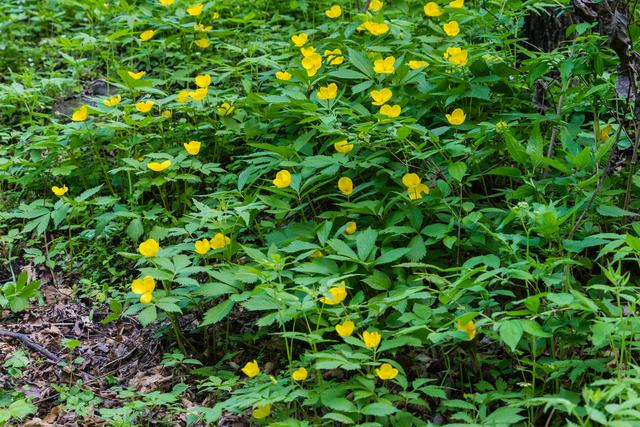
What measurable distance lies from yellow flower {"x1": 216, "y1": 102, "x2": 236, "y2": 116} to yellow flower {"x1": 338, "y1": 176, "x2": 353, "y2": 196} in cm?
97

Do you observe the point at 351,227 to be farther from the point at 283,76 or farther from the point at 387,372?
the point at 283,76

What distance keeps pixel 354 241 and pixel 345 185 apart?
252 millimetres

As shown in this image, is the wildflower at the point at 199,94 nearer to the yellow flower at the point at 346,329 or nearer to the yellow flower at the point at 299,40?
the yellow flower at the point at 299,40

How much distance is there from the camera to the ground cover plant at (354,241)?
92.5 inches

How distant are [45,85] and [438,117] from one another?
253 centimetres

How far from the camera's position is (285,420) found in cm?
237

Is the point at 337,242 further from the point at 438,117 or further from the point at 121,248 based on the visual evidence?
the point at 121,248

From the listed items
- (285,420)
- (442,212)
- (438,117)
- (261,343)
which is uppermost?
(438,117)

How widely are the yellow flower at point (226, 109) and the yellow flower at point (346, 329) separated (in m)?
1.70

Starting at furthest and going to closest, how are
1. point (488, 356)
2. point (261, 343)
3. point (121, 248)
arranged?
point (121, 248) < point (261, 343) < point (488, 356)

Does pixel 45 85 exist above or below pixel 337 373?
above

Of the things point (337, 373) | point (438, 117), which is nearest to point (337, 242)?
point (337, 373)

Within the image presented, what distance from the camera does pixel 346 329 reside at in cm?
239

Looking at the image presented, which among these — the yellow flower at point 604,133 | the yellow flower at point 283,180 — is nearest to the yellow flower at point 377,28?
the yellow flower at point 283,180
